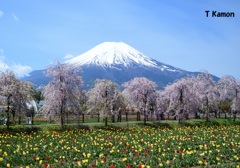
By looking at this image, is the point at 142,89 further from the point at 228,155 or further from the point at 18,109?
the point at 228,155

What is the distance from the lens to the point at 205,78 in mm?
51844

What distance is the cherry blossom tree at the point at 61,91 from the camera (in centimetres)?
3394

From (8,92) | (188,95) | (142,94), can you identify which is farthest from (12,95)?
(188,95)

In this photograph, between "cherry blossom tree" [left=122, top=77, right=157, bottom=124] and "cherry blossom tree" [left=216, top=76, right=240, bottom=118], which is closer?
"cherry blossom tree" [left=122, top=77, right=157, bottom=124]

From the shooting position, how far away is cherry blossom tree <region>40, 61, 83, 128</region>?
3394 cm

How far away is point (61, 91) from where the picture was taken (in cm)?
3419

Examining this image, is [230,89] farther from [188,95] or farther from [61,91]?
[61,91]

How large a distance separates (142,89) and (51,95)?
14.9m

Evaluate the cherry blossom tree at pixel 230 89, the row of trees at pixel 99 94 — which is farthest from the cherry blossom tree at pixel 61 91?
the cherry blossom tree at pixel 230 89

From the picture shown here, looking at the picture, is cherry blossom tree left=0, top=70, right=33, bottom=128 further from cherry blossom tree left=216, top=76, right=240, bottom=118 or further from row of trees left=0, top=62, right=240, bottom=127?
cherry blossom tree left=216, top=76, right=240, bottom=118

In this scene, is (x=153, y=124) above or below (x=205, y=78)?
below

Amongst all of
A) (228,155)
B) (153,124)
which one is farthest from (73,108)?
(228,155)

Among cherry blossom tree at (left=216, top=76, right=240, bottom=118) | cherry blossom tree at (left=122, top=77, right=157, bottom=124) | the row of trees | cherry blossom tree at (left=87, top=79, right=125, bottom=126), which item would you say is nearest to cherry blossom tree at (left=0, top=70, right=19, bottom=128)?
the row of trees

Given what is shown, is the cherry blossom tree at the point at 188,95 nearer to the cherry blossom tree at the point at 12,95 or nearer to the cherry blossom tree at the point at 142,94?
the cherry blossom tree at the point at 142,94
